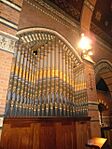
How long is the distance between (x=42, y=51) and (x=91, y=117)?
107 inches

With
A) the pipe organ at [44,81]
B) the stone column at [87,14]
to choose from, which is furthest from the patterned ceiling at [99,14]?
the pipe organ at [44,81]

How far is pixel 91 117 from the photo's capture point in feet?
16.9

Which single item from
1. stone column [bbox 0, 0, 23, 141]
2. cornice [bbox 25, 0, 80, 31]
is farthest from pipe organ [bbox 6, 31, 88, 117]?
cornice [bbox 25, 0, 80, 31]

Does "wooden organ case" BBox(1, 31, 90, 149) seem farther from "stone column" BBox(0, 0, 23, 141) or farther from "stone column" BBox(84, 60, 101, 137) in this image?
"stone column" BBox(84, 60, 101, 137)

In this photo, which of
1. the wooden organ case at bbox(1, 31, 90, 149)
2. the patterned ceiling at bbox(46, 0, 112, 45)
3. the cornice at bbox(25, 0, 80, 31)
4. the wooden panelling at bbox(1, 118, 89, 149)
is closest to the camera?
the wooden panelling at bbox(1, 118, 89, 149)

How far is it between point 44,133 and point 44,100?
2.55 ft

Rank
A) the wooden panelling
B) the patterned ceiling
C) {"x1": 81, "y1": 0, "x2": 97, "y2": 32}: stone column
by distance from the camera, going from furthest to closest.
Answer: {"x1": 81, "y1": 0, "x2": 97, "y2": 32}: stone column, the patterned ceiling, the wooden panelling

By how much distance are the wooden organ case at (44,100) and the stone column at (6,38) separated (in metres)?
0.15

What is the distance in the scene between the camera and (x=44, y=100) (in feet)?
12.3

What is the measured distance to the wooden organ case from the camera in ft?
10.4

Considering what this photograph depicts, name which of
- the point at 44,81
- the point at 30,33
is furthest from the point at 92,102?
the point at 30,33

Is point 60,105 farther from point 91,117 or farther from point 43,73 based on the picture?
point 91,117

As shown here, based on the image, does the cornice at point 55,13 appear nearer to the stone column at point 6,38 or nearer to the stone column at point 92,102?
the stone column at point 6,38

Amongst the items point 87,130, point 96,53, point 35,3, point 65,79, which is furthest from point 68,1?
point 87,130
